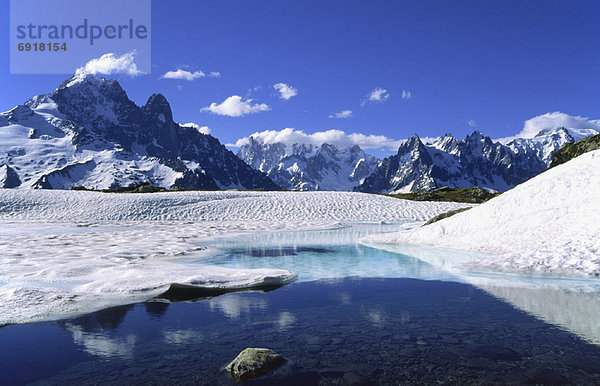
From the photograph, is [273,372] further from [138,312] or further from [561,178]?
[561,178]

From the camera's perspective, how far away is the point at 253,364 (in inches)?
216

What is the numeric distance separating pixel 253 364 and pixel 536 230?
14681mm

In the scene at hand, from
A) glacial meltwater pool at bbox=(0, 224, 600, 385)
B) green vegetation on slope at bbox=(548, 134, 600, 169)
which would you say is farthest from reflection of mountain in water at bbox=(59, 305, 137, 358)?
green vegetation on slope at bbox=(548, 134, 600, 169)

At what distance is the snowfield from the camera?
41.7 feet

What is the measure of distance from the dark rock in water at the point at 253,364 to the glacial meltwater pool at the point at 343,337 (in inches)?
5.3

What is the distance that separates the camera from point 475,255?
16.5 m

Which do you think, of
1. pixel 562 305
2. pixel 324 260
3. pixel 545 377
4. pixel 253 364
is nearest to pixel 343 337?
pixel 253 364

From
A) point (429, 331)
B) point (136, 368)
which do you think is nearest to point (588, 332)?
point (429, 331)

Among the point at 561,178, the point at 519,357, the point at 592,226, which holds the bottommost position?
the point at 519,357

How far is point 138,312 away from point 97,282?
310cm

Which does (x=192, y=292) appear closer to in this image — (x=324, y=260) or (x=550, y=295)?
(x=324, y=260)

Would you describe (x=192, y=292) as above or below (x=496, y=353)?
above

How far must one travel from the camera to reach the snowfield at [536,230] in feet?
41.7

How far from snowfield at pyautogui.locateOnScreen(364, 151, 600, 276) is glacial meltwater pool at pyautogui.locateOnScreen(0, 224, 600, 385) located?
1.87 m
